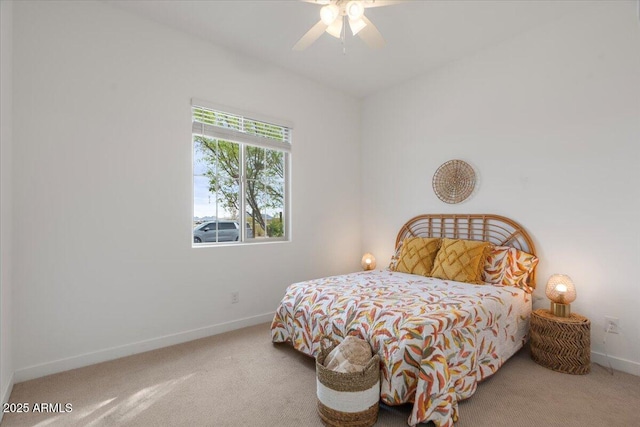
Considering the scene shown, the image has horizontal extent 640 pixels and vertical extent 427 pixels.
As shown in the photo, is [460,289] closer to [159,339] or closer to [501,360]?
[501,360]

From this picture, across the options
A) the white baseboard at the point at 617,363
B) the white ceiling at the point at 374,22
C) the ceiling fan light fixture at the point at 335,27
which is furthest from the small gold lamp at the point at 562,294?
the ceiling fan light fixture at the point at 335,27

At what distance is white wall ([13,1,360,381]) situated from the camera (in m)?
2.27

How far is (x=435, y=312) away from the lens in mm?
2000

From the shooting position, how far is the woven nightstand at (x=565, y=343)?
7.51 ft

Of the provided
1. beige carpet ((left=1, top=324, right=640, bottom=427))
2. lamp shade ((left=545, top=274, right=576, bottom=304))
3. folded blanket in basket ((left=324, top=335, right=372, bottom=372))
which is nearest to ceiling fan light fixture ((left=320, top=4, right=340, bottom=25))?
folded blanket in basket ((left=324, top=335, right=372, bottom=372))

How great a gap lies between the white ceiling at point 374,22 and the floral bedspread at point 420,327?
88.7 inches

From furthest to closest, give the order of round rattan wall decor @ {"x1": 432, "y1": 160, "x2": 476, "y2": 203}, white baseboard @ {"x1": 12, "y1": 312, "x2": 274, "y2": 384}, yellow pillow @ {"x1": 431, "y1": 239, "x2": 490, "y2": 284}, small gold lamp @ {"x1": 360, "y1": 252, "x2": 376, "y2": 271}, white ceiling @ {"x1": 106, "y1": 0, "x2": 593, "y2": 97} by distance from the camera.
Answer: small gold lamp @ {"x1": 360, "y1": 252, "x2": 376, "y2": 271}, round rattan wall decor @ {"x1": 432, "y1": 160, "x2": 476, "y2": 203}, yellow pillow @ {"x1": 431, "y1": 239, "x2": 490, "y2": 284}, white ceiling @ {"x1": 106, "y1": 0, "x2": 593, "y2": 97}, white baseboard @ {"x1": 12, "y1": 312, "x2": 274, "y2": 384}

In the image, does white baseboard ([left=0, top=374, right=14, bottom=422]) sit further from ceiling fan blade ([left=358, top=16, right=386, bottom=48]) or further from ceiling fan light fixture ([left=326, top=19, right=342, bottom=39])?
ceiling fan blade ([left=358, top=16, right=386, bottom=48])

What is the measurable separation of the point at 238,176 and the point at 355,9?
202 cm

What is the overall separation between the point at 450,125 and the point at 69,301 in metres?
3.87

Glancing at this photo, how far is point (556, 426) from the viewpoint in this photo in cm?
174

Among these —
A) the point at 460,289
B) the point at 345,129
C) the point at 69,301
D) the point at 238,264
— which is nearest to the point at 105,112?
the point at 69,301

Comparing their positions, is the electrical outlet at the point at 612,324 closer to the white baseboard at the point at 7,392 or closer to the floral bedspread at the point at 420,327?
the floral bedspread at the point at 420,327

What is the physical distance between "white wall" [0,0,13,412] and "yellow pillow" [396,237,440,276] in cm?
310
